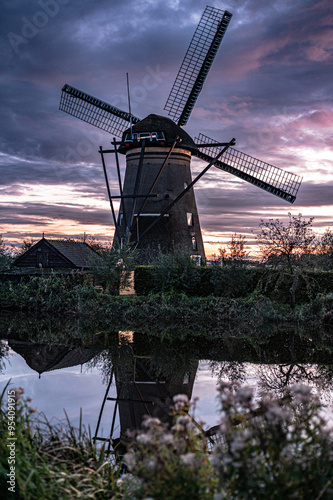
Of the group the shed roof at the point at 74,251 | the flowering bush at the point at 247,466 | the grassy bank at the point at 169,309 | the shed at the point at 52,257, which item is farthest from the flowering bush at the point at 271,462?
the shed at the point at 52,257

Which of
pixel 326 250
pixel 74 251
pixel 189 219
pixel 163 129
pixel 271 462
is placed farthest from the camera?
pixel 326 250

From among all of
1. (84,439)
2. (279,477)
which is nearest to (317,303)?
(84,439)

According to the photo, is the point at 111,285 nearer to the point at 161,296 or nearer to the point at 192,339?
the point at 161,296

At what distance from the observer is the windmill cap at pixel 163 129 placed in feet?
82.6

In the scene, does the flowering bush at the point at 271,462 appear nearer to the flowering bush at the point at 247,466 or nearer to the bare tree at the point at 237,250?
the flowering bush at the point at 247,466

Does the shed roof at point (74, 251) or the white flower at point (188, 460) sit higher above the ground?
the shed roof at point (74, 251)

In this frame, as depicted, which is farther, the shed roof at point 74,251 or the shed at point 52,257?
the shed roof at point 74,251

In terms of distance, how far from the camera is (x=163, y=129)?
25219mm

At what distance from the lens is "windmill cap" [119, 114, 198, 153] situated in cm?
2517

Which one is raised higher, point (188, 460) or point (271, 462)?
point (188, 460)

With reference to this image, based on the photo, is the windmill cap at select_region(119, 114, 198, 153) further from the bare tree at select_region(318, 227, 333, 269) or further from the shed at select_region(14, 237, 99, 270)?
the bare tree at select_region(318, 227, 333, 269)

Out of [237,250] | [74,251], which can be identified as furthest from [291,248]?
[74,251]

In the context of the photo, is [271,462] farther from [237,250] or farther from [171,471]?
[237,250]

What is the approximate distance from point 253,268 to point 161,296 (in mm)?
4286
